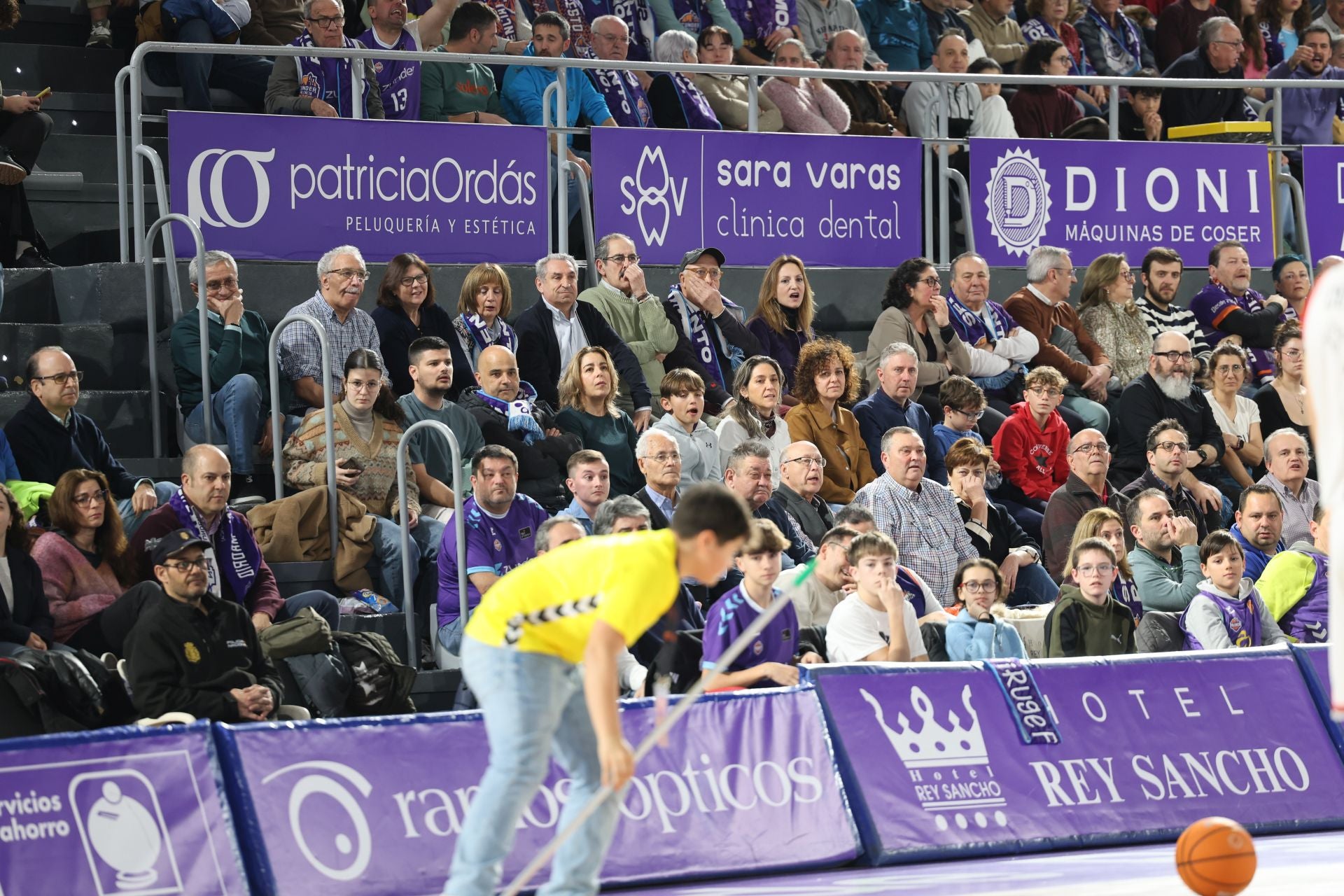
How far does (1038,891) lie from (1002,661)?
2.13m

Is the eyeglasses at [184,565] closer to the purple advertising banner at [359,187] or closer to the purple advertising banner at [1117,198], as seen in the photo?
the purple advertising banner at [359,187]

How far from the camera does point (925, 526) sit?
11.9 metres

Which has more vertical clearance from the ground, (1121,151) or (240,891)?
(1121,151)

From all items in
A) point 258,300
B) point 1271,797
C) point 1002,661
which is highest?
point 258,300

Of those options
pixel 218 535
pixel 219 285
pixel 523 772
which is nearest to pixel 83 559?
pixel 218 535

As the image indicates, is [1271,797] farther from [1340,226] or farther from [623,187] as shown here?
[1340,226]

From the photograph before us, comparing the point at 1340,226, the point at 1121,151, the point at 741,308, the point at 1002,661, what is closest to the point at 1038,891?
the point at 1002,661

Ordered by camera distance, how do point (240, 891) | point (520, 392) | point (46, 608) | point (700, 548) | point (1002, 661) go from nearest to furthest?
point (700, 548)
point (240, 891)
point (46, 608)
point (1002, 661)
point (520, 392)

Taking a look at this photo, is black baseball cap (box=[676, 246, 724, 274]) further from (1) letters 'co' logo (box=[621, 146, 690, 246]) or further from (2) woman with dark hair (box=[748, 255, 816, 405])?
(1) letters 'co' logo (box=[621, 146, 690, 246])

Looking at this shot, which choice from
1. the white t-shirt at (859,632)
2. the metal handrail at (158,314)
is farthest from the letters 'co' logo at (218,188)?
the white t-shirt at (859,632)

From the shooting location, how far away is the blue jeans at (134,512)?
34.0 feet

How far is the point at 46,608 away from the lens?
938 cm

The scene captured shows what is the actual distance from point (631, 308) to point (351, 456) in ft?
9.63

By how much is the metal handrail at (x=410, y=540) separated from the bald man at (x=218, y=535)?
689mm
